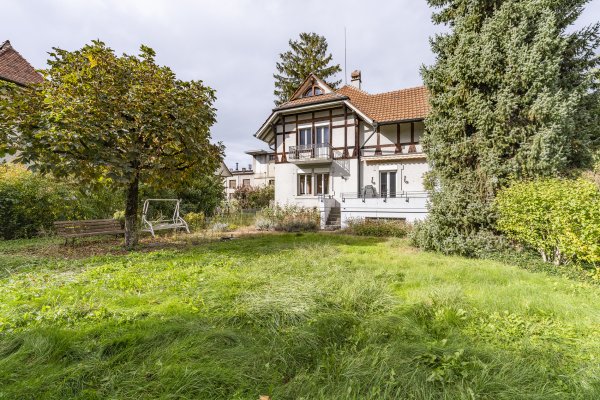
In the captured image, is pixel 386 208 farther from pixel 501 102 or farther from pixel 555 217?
pixel 555 217

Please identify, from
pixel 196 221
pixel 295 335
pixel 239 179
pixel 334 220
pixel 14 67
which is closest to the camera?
pixel 295 335

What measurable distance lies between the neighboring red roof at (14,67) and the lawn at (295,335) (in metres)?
16.9

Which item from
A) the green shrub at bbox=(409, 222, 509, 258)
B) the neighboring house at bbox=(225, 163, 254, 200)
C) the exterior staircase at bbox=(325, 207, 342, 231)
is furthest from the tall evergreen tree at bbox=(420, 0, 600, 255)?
the neighboring house at bbox=(225, 163, 254, 200)

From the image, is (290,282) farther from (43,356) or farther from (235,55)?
(235,55)

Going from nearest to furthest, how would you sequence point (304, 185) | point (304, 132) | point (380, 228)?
point (380, 228), point (304, 132), point (304, 185)

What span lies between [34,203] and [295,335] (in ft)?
39.5

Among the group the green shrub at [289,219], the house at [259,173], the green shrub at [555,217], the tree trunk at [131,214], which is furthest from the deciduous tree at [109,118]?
the house at [259,173]

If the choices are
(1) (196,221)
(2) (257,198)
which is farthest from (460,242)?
(2) (257,198)

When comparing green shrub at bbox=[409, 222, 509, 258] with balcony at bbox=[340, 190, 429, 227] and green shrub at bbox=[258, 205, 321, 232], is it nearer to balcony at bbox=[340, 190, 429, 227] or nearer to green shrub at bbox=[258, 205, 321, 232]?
balcony at bbox=[340, 190, 429, 227]

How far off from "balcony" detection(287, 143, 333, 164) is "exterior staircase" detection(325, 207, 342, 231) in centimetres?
383

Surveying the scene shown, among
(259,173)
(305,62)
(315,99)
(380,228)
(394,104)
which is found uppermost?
(305,62)

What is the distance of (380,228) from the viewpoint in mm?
11477

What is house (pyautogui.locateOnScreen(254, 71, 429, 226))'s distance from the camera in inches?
665

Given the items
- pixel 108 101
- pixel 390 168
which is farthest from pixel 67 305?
pixel 390 168
